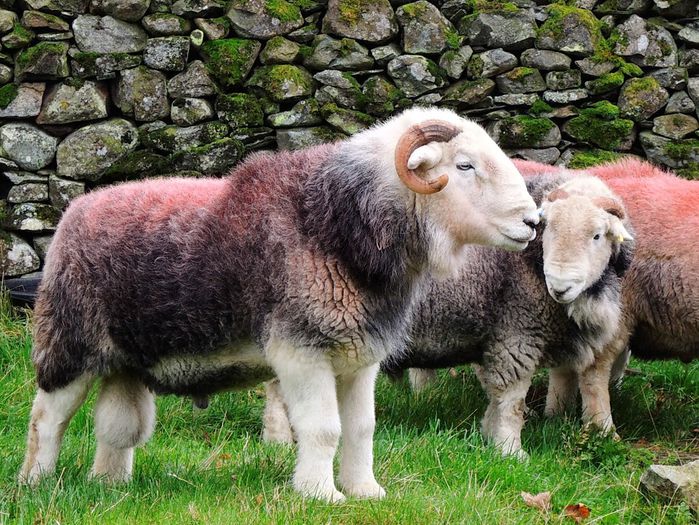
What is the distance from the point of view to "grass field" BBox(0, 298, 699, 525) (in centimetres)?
448

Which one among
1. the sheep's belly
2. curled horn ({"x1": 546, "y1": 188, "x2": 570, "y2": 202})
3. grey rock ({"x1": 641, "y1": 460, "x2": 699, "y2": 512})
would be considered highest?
curled horn ({"x1": 546, "y1": 188, "x2": 570, "y2": 202})

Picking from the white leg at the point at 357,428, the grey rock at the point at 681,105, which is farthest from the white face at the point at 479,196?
the grey rock at the point at 681,105

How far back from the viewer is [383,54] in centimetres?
926

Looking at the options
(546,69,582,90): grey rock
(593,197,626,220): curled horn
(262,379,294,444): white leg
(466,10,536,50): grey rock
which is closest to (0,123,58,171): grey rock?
(262,379,294,444): white leg

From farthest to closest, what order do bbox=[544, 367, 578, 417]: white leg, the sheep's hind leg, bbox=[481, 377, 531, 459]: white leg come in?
bbox=[544, 367, 578, 417]: white leg → bbox=[481, 377, 531, 459]: white leg → the sheep's hind leg

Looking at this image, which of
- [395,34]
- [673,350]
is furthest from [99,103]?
[673,350]

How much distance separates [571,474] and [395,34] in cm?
484

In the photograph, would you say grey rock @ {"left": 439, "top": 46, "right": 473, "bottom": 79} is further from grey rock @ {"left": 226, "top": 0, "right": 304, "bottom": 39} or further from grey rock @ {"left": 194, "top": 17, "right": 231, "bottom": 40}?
grey rock @ {"left": 194, "top": 17, "right": 231, "bottom": 40}

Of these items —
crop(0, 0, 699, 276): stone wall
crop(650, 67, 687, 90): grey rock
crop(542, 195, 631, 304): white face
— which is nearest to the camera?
crop(542, 195, 631, 304): white face

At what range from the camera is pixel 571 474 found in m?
5.89

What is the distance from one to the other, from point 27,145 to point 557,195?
467cm

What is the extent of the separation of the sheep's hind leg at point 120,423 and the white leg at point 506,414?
232 cm

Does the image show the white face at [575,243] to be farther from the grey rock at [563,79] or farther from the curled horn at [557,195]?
the grey rock at [563,79]

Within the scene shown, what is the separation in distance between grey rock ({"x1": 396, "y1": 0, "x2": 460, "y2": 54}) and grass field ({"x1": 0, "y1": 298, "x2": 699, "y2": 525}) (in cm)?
311
